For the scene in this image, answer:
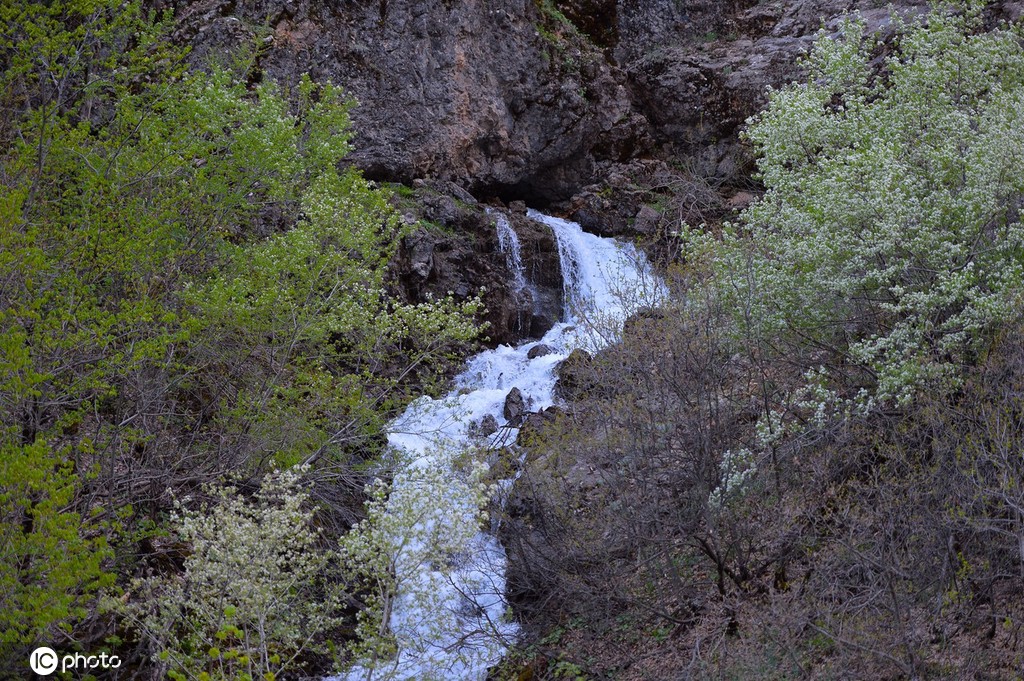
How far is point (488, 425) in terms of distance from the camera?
58.9 ft

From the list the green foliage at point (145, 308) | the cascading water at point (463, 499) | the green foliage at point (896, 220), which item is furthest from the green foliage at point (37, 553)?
the green foliage at point (896, 220)

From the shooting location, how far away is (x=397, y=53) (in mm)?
25250

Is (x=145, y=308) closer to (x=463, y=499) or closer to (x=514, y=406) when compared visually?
(x=463, y=499)

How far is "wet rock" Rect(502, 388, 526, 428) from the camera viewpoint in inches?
714

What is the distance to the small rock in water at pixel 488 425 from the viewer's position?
17578 mm

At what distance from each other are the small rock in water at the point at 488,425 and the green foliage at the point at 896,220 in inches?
239

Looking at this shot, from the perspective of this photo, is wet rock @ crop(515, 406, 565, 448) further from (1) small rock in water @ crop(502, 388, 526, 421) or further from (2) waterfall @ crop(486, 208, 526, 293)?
(2) waterfall @ crop(486, 208, 526, 293)

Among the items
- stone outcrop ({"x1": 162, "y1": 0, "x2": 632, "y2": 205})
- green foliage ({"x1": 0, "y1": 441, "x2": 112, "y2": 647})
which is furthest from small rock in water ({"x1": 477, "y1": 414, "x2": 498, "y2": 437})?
stone outcrop ({"x1": 162, "y1": 0, "x2": 632, "y2": 205})

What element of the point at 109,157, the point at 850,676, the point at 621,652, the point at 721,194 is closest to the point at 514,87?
the point at 721,194

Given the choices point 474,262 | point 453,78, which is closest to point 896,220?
point 474,262

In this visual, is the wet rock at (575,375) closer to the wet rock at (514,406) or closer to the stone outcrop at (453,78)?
the wet rock at (514,406)

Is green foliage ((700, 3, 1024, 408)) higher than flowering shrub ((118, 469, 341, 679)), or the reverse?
green foliage ((700, 3, 1024, 408))

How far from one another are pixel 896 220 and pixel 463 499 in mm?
6745

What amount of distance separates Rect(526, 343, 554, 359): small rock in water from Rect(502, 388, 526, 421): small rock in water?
7.52ft
